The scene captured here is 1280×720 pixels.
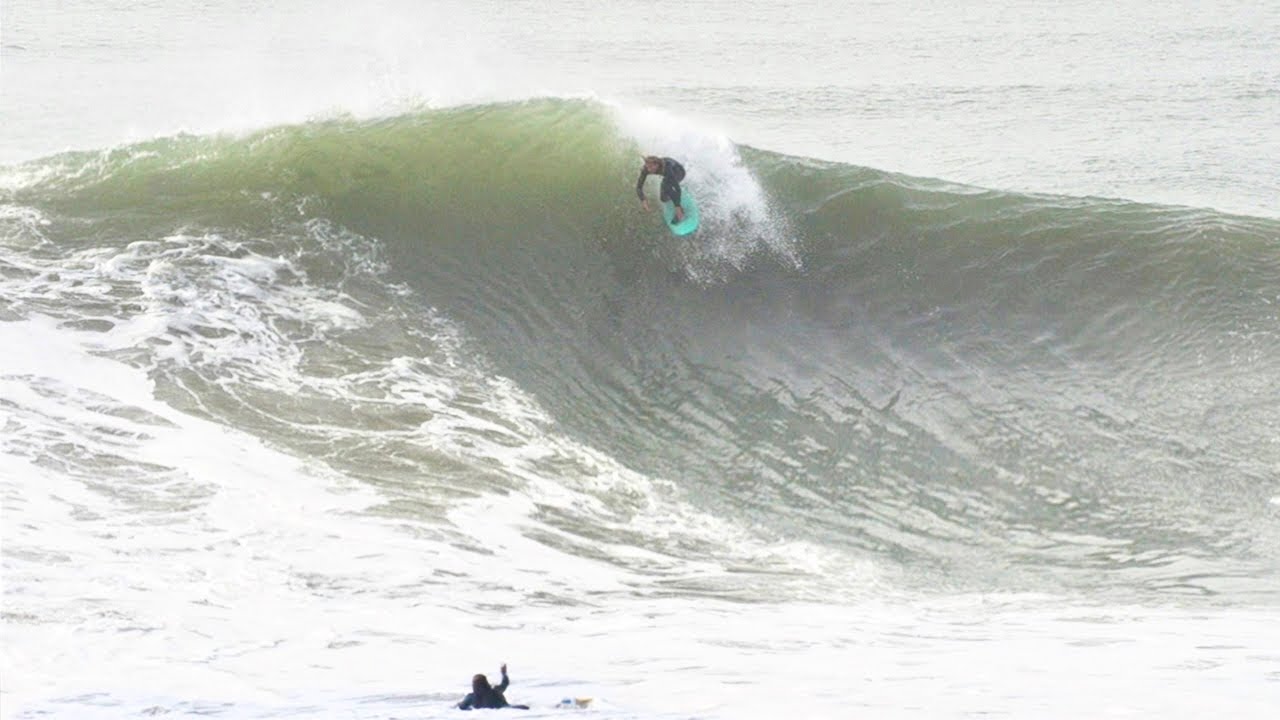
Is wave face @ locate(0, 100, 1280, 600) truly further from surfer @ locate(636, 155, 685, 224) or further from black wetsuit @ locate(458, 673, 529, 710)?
black wetsuit @ locate(458, 673, 529, 710)

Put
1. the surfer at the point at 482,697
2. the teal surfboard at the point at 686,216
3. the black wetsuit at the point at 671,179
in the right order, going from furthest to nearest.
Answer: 1. the teal surfboard at the point at 686,216
2. the black wetsuit at the point at 671,179
3. the surfer at the point at 482,697

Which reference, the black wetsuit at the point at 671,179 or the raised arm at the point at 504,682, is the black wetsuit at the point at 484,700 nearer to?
the raised arm at the point at 504,682

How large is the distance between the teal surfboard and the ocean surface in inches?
5.2

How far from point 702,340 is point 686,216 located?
5.47 ft

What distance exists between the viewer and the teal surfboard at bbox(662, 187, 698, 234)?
1531cm

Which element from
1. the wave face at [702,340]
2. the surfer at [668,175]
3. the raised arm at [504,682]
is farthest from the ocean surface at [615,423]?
the surfer at [668,175]

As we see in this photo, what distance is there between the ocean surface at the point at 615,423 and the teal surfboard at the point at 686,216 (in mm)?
133

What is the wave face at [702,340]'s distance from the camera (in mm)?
11195

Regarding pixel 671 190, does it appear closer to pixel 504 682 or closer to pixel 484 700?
pixel 504 682

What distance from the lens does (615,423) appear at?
508 inches

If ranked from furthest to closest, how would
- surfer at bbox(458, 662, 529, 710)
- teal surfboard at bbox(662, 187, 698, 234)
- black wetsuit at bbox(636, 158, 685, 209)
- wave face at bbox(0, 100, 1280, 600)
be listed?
teal surfboard at bbox(662, 187, 698, 234)
black wetsuit at bbox(636, 158, 685, 209)
wave face at bbox(0, 100, 1280, 600)
surfer at bbox(458, 662, 529, 710)

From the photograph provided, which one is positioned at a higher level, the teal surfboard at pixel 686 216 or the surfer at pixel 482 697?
the teal surfboard at pixel 686 216

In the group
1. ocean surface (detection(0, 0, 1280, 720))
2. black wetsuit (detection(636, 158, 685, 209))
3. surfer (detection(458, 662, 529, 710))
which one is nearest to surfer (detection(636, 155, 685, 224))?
black wetsuit (detection(636, 158, 685, 209))

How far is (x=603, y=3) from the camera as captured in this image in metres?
35.5
